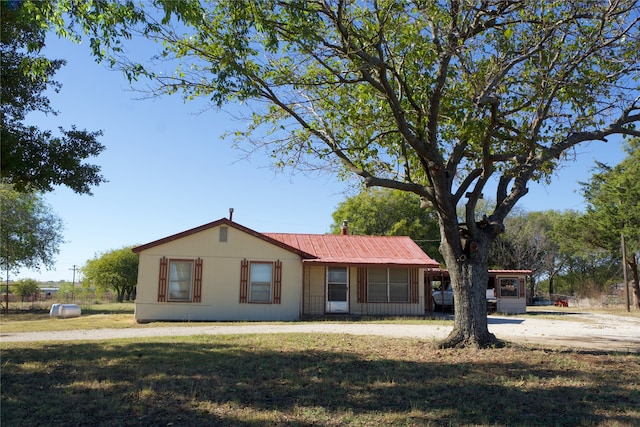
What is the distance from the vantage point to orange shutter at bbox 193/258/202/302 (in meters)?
19.0

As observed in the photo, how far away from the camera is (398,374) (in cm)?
736

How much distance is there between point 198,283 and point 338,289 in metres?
5.80

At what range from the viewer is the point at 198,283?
19.1m

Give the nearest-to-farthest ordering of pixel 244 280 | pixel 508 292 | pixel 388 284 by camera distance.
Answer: pixel 244 280, pixel 388 284, pixel 508 292

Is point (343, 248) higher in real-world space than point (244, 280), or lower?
higher

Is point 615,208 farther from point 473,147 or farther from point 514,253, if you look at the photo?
point 473,147

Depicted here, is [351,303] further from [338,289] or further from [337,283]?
[337,283]

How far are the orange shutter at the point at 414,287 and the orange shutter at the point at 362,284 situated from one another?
76.9 inches

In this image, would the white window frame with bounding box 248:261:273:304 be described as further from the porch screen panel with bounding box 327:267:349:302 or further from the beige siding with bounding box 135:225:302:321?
the porch screen panel with bounding box 327:267:349:302

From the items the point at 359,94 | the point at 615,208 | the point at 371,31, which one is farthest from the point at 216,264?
the point at 615,208

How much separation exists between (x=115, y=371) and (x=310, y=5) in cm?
Result: 655

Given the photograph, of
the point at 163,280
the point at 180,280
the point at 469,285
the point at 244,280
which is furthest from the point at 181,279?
the point at 469,285

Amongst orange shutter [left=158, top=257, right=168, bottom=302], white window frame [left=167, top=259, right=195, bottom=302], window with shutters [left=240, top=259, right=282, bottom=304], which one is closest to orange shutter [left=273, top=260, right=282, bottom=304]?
window with shutters [left=240, top=259, right=282, bottom=304]

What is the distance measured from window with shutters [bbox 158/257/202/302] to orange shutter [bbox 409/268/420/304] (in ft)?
28.5
